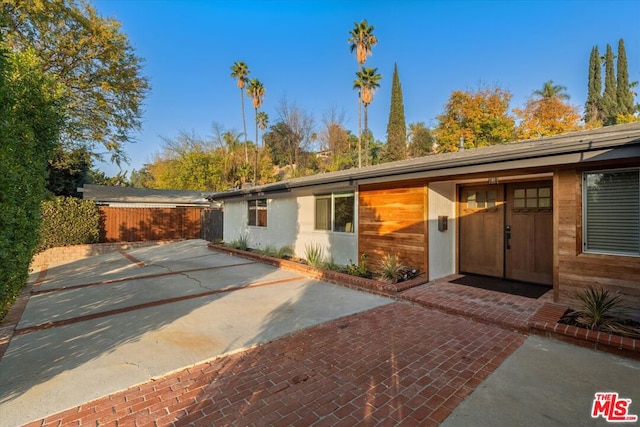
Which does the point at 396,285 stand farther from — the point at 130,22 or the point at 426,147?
the point at 426,147

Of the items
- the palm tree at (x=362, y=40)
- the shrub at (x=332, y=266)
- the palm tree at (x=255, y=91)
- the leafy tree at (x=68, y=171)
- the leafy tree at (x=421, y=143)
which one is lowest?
the shrub at (x=332, y=266)

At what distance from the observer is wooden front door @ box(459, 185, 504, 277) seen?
6680mm

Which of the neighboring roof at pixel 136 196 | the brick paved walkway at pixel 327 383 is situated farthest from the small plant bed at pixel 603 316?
the neighboring roof at pixel 136 196

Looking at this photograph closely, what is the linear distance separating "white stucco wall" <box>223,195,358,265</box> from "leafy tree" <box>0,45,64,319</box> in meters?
6.29

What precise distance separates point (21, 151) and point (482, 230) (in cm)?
810

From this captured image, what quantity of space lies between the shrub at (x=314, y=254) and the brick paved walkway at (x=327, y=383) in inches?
165

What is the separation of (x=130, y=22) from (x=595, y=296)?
1827cm

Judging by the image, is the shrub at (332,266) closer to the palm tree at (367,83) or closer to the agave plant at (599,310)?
the agave plant at (599,310)

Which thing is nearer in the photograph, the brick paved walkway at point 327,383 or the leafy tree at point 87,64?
the brick paved walkway at point 327,383

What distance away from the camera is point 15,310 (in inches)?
214

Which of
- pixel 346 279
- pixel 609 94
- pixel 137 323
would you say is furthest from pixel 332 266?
pixel 609 94

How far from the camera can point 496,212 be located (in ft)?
22.0

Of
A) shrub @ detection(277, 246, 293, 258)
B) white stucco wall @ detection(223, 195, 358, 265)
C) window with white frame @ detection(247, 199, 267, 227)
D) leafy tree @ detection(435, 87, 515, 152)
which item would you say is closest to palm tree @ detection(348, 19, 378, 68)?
leafy tree @ detection(435, 87, 515, 152)

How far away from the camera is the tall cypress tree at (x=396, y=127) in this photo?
2803cm
